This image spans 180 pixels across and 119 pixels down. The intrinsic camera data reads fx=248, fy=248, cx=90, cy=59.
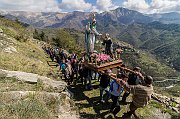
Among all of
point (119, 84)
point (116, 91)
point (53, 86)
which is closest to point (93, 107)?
point (116, 91)

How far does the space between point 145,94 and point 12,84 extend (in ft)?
20.7

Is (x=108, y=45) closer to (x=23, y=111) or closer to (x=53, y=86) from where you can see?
(x=53, y=86)

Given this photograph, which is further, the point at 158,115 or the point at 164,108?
the point at 164,108

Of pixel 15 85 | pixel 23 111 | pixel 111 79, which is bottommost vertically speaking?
pixel 111 79

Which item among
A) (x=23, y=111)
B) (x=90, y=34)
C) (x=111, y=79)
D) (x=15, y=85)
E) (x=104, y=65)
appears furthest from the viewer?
(x=90, y=34)

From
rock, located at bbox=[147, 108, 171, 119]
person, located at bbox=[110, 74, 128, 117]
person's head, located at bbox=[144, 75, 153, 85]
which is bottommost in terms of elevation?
rock, located at bbox=[147, 108, 171, 119]

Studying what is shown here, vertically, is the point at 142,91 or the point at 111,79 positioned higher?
the point at 142,91

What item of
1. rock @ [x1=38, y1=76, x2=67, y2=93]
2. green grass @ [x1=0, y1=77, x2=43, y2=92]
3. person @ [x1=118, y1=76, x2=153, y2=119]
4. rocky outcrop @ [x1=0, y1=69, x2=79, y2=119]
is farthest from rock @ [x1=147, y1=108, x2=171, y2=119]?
green grass @ [x1=0, y1=77, x2=43, y2=92]

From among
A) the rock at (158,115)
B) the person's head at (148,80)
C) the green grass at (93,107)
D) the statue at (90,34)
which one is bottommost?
the rock at (158,115)

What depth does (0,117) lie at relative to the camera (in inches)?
267

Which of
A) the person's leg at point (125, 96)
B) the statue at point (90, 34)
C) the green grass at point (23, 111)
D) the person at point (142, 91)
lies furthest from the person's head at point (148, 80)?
the statue at point (90, 34)

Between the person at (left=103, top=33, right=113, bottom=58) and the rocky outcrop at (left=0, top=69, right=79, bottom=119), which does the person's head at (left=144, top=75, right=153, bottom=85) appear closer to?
the rocky outcrop at (left=0, top=69, right=79, bottom=119)

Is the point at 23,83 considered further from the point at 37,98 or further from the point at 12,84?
the point at 37,98

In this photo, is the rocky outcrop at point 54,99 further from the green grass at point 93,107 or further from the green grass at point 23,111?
the green grass at point 93,107
